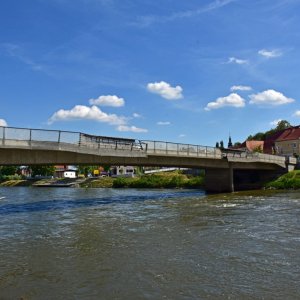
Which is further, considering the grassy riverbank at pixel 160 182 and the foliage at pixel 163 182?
the grassy riverbank at pixel 160 182

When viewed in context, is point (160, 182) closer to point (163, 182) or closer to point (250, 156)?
point (163, 182)

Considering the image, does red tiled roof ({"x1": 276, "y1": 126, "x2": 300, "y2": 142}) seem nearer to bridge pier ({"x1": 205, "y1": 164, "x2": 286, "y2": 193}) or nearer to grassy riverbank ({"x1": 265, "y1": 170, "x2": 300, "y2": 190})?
bridge pier ({"x1": 205, "y1": 164, "x2": 286, "y2": 193})

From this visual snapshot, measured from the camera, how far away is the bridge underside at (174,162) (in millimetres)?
31828

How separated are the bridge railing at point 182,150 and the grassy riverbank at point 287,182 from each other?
15.7 meters

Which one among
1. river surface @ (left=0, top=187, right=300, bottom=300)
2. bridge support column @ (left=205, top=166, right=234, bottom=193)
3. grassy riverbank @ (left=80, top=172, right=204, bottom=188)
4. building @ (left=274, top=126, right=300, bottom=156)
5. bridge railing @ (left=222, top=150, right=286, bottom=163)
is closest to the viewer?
river surface @ (left=0, top=187, right=300, bottom=300)

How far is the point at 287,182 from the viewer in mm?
64500

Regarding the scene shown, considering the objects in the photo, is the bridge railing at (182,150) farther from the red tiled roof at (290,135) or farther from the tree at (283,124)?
the tree at (283,124)

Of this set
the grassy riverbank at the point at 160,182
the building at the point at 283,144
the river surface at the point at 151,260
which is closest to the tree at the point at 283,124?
the building at the point at 283,144

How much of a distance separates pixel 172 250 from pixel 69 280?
549 centimetres

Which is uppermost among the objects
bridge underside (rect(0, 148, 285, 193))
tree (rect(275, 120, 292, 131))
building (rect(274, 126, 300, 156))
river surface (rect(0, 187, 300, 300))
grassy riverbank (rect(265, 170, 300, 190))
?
tree (rect(275, 120, 292, 131))

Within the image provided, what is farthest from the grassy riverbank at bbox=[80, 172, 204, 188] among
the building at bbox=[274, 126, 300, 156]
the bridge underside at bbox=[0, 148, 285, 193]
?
the building at bbox=[274, 126, 300, 156]

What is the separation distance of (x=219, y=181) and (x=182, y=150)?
15.7m

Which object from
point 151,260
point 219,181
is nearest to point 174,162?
point 219,181

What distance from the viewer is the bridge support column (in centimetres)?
6097
